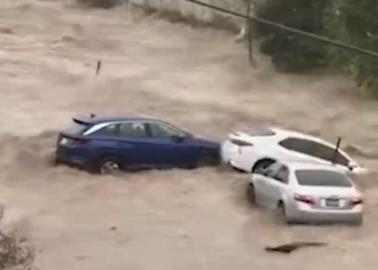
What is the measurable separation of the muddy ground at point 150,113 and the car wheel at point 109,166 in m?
0.23

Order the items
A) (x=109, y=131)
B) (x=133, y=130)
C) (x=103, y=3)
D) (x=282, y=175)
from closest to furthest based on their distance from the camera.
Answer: (x=282, y=175) → (x=109, y=131) → (x=133, y=130) → (x=103, y=3)

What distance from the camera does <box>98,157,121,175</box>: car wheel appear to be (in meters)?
28.1

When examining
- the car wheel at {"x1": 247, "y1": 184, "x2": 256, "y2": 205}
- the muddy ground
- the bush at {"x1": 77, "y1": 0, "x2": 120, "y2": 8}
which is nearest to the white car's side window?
the muddy ground

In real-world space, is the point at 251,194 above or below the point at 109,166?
above

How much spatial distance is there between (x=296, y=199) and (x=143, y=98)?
58.7 ft

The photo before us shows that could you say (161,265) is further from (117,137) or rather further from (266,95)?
(266,95)

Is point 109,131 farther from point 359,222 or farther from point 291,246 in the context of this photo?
point 291,246

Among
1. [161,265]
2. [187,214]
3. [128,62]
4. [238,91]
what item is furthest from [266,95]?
[161,265]

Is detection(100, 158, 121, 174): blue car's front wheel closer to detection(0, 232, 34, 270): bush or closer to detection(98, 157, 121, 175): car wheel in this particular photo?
detection(98, 157, 121, 175): car wheel

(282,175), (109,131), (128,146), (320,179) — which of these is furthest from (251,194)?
(109,131)

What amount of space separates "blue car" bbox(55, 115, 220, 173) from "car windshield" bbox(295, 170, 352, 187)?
4715 millimetres

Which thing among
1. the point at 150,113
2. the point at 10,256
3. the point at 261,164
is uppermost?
the point at 10,256

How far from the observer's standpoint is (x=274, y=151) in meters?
27.7

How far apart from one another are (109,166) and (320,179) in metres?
5.66
